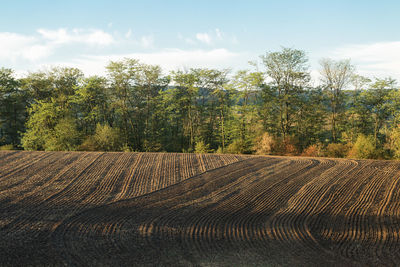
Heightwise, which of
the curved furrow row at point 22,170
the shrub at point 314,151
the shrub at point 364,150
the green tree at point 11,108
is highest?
the green tree at point 11,108

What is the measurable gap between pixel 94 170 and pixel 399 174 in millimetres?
21845

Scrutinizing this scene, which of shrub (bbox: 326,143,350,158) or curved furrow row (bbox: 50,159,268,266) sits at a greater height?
curved furrow row (bbox: 50,159,268,266)

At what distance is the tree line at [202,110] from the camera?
3609cm

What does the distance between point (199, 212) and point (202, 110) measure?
95.7 feet

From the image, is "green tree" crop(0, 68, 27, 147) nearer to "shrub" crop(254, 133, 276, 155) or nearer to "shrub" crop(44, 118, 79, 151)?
"shrub" crop(44, 118, 79, 151)

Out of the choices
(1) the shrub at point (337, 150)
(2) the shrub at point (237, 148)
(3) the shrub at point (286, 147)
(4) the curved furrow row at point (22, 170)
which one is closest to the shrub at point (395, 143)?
(1) the shrub at point (337, 150)

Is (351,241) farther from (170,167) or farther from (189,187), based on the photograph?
(170,167)

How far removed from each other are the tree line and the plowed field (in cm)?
1372

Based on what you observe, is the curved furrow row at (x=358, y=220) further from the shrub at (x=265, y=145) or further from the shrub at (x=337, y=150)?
the shrub at (x=265, y=145)

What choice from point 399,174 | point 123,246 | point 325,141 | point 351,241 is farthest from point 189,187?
point 325,141

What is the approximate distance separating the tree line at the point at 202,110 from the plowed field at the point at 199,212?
13722mm

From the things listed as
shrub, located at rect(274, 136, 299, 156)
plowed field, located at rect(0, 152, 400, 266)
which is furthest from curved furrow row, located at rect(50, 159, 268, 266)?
shrub, located at rect(274, 136, 299, 156)

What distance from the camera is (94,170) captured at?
2125cm

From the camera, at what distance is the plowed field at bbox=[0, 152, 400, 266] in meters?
9.69
